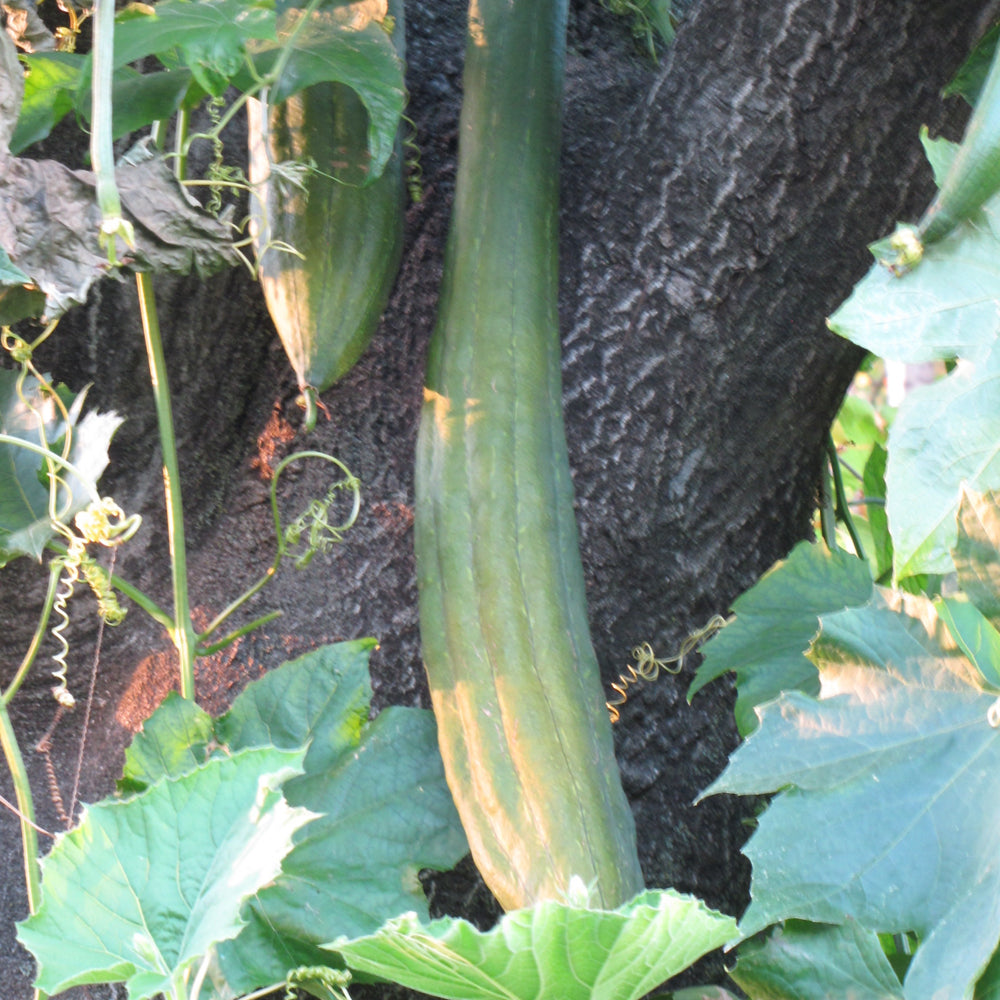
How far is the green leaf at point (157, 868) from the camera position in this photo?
60 cm

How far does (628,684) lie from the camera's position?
935 mm

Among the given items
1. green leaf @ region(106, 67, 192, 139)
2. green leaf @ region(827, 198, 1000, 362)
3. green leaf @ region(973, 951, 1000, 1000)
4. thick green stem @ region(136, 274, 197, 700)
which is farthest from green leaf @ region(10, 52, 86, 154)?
green leaf @ region(973, 951, 1000, 1000)

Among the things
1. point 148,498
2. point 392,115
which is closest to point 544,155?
point 392,115

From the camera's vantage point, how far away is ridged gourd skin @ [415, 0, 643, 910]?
2.33 feet

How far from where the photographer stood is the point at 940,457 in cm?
59

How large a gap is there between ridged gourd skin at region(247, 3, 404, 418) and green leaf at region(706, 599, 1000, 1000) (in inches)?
17.7

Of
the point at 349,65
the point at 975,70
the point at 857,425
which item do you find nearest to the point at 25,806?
the point at 349,65

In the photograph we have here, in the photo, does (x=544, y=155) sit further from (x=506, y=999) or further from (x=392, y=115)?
(x=506, y=999)

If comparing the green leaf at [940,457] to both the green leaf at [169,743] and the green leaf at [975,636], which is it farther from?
the green leaf at [169,743]

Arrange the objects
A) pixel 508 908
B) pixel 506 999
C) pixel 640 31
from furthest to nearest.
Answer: pixel 640 31
pixel 508 908
pixel 506 999

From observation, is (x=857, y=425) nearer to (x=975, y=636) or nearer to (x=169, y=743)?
(x=975, y=636)

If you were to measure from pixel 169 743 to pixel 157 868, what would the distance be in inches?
5.5

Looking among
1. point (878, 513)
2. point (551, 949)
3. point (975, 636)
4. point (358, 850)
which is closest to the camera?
point (551, 949)

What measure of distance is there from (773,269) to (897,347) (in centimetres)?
32
